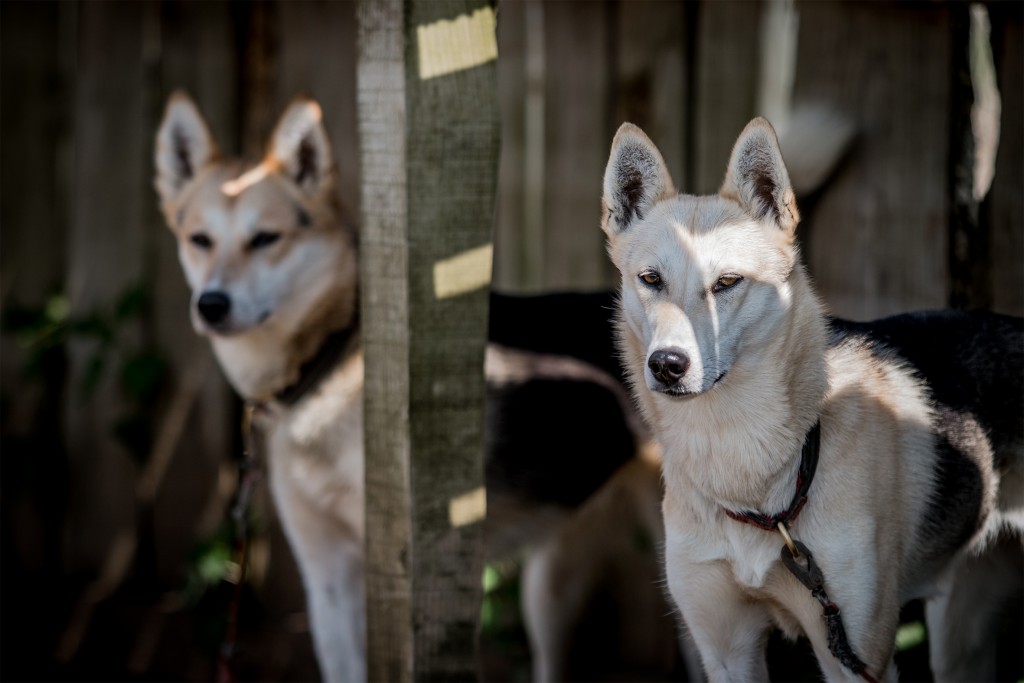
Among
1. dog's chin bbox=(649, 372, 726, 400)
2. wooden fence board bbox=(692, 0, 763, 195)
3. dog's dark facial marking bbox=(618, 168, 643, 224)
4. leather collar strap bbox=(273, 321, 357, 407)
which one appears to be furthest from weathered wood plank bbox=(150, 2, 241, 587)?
dog's chin bbox=(649, 372, 726, 400)

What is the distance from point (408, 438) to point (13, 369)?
12.0 ft

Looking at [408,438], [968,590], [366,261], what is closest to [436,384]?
[408,438]

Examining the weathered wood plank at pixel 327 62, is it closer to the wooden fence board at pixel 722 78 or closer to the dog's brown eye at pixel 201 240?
the dog's brown eye at pixel 201 240

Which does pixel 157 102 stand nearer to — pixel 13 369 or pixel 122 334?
pixel 122 334

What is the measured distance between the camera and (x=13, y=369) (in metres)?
5.70

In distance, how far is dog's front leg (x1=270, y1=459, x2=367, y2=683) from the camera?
408 cm

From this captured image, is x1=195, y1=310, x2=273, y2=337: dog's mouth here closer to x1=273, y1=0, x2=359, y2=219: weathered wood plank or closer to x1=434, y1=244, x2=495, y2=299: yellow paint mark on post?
x1=273, y1=0, x2=359, y2=219: weathered wood plank

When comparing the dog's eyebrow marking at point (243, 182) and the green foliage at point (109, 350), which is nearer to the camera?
the dog's eyebrow marking at point (243, 182)

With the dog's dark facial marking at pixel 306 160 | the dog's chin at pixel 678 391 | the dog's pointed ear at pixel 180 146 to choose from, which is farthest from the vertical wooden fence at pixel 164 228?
the dog's chin at pixel 678 391

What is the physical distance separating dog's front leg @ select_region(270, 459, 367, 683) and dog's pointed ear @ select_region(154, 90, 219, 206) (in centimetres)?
130

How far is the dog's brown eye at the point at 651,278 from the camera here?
2.84m

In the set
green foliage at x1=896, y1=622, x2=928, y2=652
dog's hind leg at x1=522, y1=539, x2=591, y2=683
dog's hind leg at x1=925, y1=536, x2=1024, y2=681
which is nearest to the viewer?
dog's hind leg at x1=925, y1=536, x2=1024, y2=681

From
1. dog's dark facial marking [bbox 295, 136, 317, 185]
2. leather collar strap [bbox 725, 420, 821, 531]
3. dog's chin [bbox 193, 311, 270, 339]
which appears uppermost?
dog's dark facial marking [bbox 295, 136, 317, 185]

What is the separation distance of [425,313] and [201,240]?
5.79ft
